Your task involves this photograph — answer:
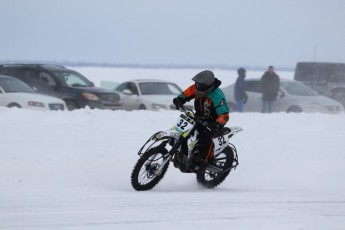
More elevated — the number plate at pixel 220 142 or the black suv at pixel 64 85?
the number plate at pixel 220 142

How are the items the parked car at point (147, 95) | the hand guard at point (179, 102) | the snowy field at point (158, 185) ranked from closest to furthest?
the snowy field at point (158, 185)
the hand guard at point (179, 102)
the parked car at point (147, 95)

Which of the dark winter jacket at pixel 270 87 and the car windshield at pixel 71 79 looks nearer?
the car windshield at pixel 71 79

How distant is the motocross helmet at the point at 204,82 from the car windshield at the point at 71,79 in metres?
12.3

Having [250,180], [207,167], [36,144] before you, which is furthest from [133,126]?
[207,167]

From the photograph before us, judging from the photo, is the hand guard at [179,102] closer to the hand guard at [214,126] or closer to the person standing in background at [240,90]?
the hand guard at [214,126]

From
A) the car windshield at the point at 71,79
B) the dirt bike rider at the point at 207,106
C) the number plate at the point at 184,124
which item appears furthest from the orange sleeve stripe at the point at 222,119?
the car windshield at the point at 71,79

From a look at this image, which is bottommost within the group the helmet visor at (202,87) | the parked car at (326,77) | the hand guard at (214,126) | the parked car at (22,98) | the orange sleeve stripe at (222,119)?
the parked car at (326,77)

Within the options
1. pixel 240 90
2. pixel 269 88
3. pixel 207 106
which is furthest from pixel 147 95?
pixel 207 106

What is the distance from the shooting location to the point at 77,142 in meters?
12.9

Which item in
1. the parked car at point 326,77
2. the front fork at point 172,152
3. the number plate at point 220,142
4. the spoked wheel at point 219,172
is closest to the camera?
the front fork at point 172,152

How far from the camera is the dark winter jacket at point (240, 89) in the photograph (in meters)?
21.1

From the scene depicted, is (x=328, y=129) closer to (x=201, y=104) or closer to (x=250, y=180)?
(x=250, y=180)

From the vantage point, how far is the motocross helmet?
8695mm

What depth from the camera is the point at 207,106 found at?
9.00 meters
